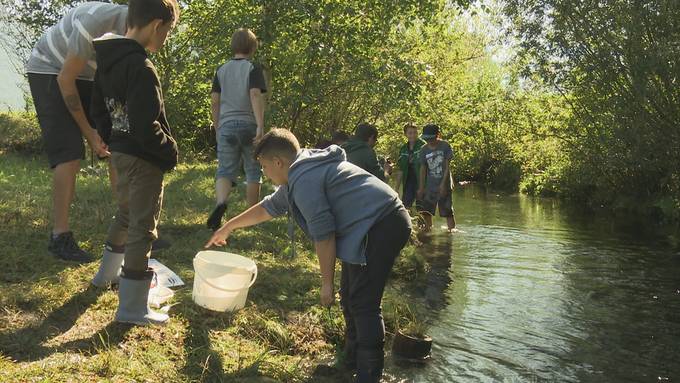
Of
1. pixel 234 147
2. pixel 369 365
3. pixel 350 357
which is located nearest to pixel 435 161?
pixel 234 147

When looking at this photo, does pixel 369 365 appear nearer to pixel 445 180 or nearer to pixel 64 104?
pixel 64 104

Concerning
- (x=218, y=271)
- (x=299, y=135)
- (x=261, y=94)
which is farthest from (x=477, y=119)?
(x=218, y=271)

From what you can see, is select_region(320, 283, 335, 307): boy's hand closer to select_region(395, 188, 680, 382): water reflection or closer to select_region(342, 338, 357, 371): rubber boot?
select_region(342, 338, 357, 371): rubber boot

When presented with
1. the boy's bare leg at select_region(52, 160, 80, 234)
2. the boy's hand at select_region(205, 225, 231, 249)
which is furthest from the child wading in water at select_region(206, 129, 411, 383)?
the boy's bare leg at select_region(52, 160, 80, 234)

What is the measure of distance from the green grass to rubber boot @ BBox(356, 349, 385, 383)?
327mm

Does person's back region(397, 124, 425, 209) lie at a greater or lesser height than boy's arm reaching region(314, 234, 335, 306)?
greater

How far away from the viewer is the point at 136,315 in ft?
12.1

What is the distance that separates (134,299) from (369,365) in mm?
1402

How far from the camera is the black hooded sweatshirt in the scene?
3.49 m

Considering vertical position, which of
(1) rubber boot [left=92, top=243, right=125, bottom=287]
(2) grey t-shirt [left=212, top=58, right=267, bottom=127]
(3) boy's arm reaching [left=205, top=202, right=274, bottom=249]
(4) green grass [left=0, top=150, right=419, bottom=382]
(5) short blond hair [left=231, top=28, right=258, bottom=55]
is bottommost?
(4) green grass [left=0, top=150, right=419, bottom=382]

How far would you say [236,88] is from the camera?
5.98 m

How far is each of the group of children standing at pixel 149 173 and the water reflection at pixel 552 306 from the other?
97 cm

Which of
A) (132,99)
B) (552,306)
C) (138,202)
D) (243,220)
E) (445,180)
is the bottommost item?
(552,306)

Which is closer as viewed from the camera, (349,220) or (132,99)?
(349,220)
